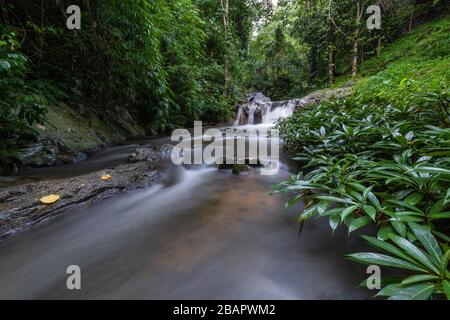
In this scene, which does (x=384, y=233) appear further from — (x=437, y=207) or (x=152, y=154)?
(x=152, y=154)

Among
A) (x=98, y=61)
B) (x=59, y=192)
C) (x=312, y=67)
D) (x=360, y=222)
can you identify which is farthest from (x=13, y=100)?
(x=312, y=67)

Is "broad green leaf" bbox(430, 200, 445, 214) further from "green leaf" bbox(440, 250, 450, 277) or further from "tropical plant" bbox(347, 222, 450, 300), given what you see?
"green leaf" bbox(440, 250, 450, 277)

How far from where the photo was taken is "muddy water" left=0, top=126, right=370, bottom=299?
3.88 ft

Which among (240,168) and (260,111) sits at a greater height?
(260,111)

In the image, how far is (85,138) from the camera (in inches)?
177

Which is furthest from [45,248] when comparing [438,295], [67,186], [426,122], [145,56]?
[145,56]

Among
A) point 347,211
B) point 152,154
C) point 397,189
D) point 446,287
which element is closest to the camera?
point 446,287

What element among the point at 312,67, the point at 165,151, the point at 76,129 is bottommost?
the point at 165,151

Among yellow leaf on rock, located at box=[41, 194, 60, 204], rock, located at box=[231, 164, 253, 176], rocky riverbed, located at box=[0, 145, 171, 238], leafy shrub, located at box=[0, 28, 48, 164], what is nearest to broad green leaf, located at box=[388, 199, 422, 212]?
rock, located at box=[231, 164, 253, 176]

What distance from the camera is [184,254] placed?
146 cm

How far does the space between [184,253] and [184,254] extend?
10 mm

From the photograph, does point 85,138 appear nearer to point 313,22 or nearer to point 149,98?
point 149,98

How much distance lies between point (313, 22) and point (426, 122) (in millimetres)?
11287
